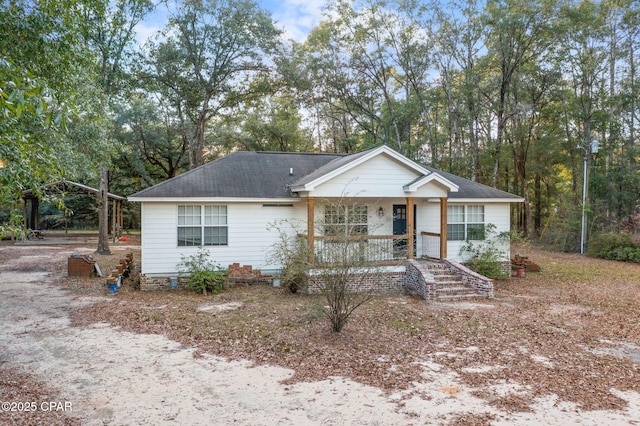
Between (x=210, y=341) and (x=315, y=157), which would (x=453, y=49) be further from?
(x=210, y=341)

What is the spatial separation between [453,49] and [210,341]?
22389mm

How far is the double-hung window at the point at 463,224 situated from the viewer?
13.5 m

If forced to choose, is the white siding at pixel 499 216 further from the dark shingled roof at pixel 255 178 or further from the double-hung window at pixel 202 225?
the double-hung window at pixel 202 225

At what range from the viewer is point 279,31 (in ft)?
76.8

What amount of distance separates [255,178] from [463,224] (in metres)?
7.39

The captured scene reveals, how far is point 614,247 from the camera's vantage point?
58.8 feet

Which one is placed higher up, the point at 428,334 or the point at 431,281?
the point at 431,281

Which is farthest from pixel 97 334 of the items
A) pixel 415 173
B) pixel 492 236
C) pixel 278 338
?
pixel 492 236

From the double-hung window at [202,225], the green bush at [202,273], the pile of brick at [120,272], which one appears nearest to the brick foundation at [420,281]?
the green bush at [202,273]

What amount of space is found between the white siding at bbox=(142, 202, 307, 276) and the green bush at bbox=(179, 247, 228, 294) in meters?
0.17

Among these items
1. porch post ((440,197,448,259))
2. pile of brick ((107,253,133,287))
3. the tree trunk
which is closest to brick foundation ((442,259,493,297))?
porch post ((440,197,448,259))

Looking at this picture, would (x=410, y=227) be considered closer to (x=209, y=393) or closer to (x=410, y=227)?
(x=410, y=227)

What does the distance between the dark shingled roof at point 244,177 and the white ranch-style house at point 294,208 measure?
0.03 meters

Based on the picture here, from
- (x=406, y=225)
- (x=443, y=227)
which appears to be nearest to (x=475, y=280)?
(x=443, y=227)
